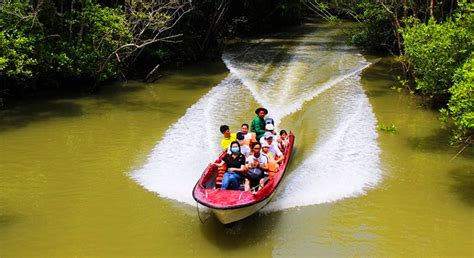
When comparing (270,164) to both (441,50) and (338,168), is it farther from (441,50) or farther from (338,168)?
(441,50)

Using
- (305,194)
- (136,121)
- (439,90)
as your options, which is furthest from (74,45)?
(439,90)

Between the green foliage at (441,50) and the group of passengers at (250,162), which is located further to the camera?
the green foliage at (441,50)

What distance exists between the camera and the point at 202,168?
12680 mm

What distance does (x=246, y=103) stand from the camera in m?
18.9

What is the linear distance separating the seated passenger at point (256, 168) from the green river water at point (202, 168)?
67 cm

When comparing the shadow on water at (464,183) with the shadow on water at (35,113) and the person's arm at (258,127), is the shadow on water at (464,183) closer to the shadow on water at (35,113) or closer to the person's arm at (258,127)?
the person's arm at (258,127)

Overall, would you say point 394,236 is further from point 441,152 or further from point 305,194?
point 441,152

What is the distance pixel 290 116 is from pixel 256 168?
6.99 metres

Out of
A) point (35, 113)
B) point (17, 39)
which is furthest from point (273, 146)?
point (17, 39)

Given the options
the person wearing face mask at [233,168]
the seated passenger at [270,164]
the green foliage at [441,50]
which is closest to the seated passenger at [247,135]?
the seated passenger at [270,164]

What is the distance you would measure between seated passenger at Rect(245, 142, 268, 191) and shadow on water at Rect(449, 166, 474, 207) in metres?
4.43

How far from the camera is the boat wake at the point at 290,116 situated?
11828 millimetres

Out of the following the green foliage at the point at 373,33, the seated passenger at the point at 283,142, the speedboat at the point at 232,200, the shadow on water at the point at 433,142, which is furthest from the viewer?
the green foliage at the point at 373,33

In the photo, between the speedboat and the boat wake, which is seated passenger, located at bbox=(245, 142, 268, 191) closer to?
the speedboat
